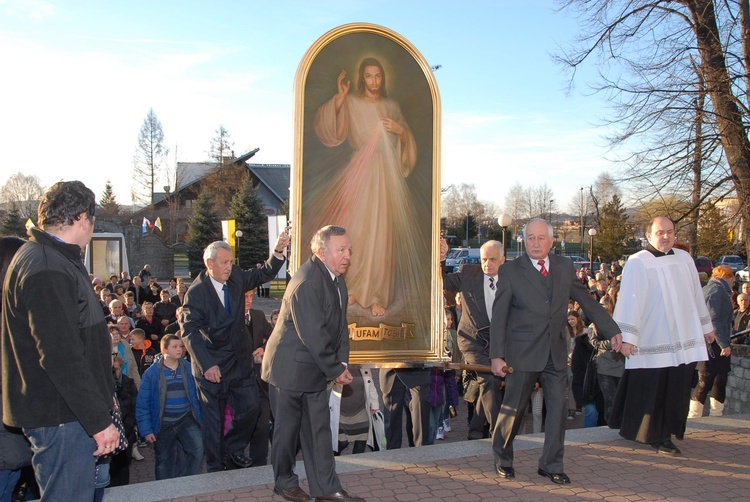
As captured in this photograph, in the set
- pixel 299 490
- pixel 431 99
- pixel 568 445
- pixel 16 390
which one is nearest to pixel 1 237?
pixel 16 390

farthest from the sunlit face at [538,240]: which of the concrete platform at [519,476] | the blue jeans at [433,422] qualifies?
the blue jeans at [433,422]

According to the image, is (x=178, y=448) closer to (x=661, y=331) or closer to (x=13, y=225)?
(x=661, y=331)

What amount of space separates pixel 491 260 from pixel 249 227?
35.1 metres

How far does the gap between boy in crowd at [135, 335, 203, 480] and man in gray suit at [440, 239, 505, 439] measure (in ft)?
8.62

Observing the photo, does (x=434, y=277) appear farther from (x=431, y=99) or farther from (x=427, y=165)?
(x=431, y=99)

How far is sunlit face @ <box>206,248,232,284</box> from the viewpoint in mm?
6070

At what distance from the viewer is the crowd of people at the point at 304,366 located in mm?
3238

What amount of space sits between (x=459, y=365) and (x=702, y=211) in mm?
12458

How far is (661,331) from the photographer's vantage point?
6168 millimetres

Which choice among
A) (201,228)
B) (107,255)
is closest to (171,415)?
(107,255)

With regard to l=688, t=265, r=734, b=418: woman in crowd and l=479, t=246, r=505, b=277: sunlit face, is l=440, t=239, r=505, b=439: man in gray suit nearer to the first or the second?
l=479, t=246, r=505, b=277: sunlit face

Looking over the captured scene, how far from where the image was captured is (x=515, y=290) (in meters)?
5.43

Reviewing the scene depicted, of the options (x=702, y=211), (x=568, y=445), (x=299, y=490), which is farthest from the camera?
(x=702, y=211)

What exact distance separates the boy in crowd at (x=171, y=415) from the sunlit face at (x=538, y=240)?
3.23 meters
